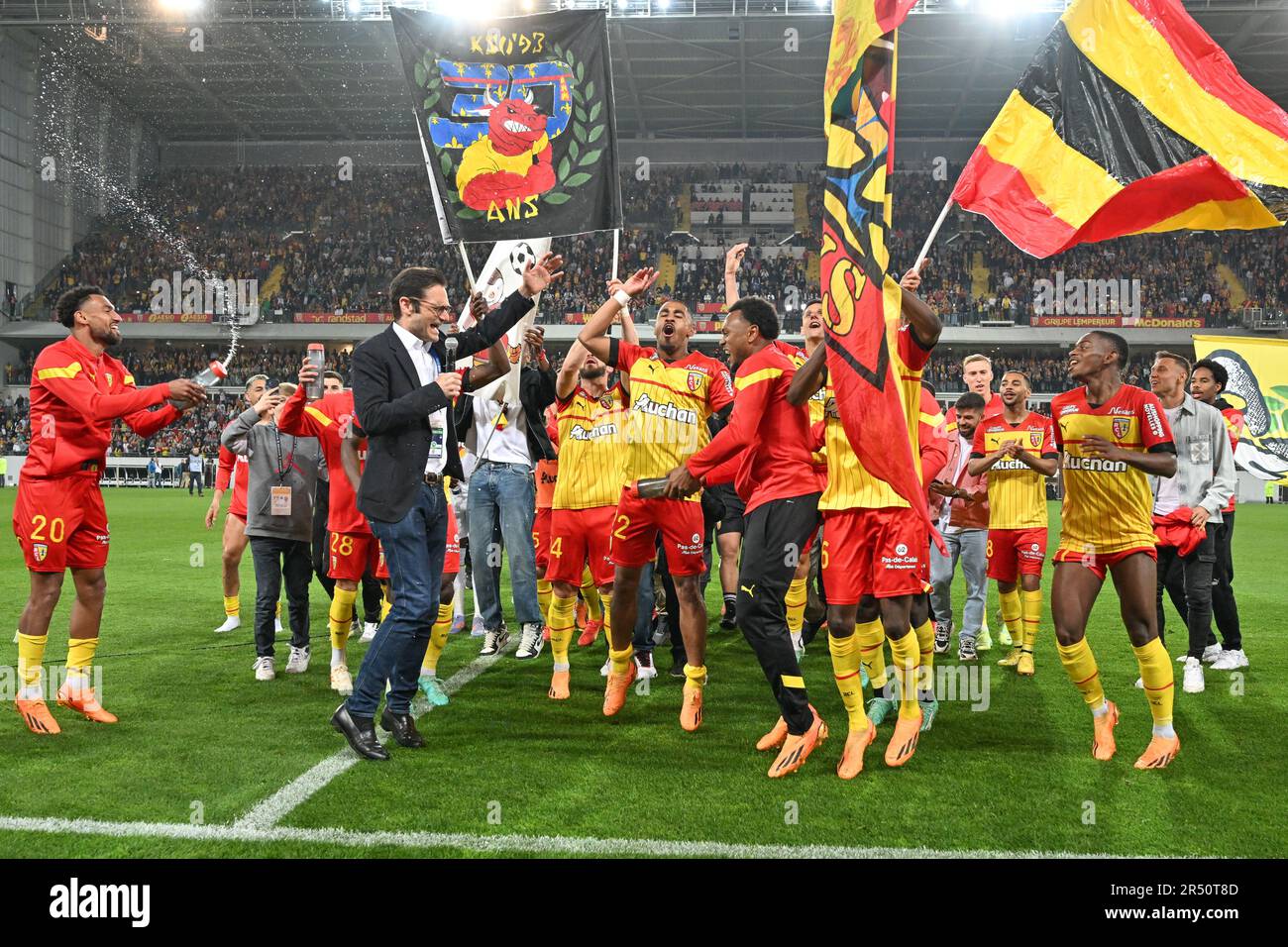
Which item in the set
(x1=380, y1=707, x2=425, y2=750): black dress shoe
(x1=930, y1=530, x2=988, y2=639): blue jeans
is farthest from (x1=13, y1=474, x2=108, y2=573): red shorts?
(x1=930, y1=530, x2=988, y2=639): blue jeans

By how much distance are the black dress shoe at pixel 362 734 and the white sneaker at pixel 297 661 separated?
246 centimetres

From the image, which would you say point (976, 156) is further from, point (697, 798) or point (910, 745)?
point (697, 798)

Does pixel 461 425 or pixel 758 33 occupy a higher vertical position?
pixel 758 33

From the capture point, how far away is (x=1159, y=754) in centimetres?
507

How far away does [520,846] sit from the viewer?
382cm

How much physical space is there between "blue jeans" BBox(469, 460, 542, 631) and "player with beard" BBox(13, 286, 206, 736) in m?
2.47

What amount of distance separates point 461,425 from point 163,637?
141 inches

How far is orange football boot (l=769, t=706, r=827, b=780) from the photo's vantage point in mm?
4844

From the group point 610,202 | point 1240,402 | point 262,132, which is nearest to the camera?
point 610,202

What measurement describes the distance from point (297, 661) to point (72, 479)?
2273 millimetres

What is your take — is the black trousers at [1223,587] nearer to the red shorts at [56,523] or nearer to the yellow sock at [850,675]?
the yellow sock at [850,675]

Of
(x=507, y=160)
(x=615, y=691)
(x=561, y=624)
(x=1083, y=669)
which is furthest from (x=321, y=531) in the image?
(x=1083, y=669)

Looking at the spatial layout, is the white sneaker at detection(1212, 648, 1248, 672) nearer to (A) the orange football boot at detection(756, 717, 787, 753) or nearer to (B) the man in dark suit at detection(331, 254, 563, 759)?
(A) the orange football boot at detection(756, 717, 787, 753)

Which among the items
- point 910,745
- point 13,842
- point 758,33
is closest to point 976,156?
point 910,745
